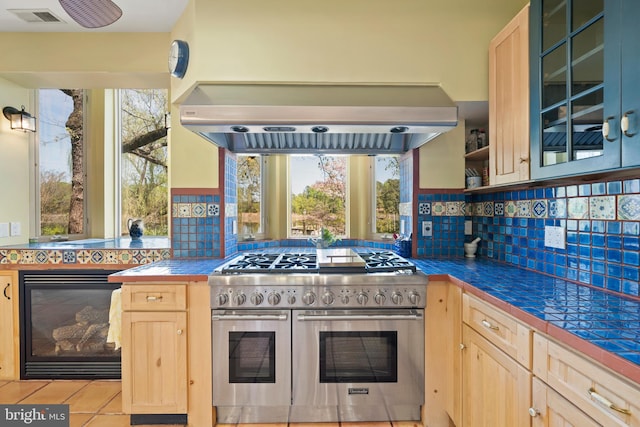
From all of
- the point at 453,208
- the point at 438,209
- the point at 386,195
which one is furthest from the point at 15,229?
the point at 453,208

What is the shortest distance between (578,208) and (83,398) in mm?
3223

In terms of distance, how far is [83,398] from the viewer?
7.75ft

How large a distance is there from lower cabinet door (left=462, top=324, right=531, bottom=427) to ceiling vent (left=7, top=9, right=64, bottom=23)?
3291 mm

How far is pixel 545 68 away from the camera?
1636mm

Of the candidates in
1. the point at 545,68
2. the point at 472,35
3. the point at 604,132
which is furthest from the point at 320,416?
the point at 472,35

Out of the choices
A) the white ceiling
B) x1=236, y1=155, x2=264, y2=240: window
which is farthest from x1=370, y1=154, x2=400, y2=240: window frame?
the white ceiling

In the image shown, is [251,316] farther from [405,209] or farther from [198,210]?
[405,209]

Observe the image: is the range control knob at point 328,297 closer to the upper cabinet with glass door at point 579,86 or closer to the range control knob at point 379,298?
the range control knob at point 379,298

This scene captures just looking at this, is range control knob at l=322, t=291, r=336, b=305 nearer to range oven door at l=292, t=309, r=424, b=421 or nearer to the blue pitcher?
range oven door at l=292, t=309, r=424, b=421

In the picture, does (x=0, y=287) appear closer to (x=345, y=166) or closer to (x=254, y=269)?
(x=254, y=269)

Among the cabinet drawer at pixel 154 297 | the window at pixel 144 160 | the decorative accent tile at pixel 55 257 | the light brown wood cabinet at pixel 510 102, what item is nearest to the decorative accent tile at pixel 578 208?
the light brown wood cabinet at pixel 510 102

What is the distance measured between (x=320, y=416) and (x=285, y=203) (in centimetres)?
181

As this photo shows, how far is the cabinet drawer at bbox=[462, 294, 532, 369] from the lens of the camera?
132 cm

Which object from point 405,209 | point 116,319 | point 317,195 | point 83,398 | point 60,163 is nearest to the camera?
point 116,319
